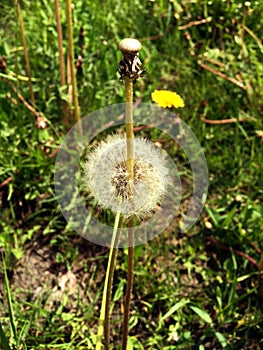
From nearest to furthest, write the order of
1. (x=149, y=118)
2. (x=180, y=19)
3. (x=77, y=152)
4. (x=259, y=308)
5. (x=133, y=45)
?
(x=133, y=45) < (x=259, y=308) < (x=77, y=152) < (x=149, y=118) < (x=180, y=19)

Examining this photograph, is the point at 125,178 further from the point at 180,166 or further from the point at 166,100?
the point at 180,166

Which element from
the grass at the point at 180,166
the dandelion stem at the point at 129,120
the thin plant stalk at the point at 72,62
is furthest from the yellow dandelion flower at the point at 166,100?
the dandelion stem at the point at 129,120

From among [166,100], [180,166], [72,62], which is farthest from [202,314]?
[72,62]

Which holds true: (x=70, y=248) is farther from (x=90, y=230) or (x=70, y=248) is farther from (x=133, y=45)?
(x=133, y=45)

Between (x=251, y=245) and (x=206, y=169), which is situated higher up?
(x=206, y=169)

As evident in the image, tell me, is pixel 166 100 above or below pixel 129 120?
below

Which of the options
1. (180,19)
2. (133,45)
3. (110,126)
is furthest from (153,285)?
(180,19)
